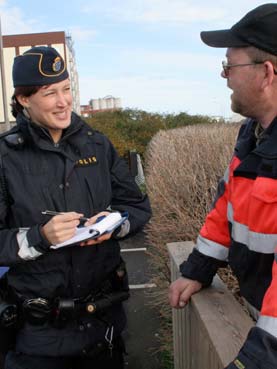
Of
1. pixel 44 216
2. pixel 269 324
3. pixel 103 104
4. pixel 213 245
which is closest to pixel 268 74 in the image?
pixel 213 245

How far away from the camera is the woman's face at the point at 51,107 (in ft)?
6.86

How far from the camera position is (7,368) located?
84.6 inches

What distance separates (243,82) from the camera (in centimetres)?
165

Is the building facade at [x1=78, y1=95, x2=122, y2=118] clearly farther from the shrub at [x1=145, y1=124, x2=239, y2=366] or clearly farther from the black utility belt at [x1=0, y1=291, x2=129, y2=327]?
the black utility belt at [x1=0, y1=291, x2=129, y2=327]

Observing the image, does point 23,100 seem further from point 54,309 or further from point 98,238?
point 54,309

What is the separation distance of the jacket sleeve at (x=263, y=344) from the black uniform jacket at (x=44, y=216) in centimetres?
103

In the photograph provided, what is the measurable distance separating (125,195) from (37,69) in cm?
76

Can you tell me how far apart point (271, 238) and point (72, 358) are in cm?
128

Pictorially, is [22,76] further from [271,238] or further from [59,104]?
[271,238]

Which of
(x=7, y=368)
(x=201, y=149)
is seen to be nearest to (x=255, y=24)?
(x=7, y=368)

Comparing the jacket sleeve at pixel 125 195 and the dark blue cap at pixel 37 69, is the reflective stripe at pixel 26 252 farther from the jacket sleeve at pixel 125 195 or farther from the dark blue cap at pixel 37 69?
the dark blue cap at pixel 37 69

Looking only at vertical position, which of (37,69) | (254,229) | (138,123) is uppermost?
(37,69)

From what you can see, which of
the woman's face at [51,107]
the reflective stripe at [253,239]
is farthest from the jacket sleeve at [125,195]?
the reflective stripe at [253,239]

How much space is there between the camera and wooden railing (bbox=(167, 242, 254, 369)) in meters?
1.56
